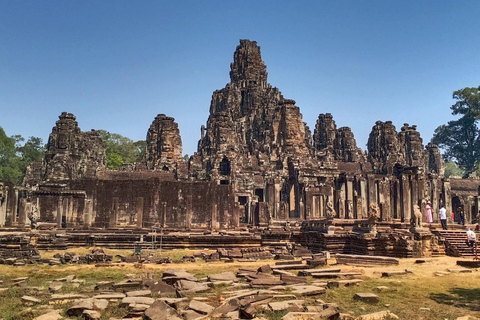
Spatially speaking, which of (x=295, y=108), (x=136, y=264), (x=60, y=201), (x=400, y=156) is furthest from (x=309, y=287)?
(x=400, y=156)

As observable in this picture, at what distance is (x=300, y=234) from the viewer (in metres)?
21.2

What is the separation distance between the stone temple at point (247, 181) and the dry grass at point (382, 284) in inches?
208

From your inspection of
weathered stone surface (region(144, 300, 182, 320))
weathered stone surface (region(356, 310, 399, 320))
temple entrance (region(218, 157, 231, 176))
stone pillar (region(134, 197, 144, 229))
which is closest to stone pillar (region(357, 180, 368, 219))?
temple entrance (region(218, 157, 231, 176))

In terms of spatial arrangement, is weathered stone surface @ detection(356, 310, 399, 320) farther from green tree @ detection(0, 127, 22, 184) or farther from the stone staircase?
green tree @ detection(0, 127, 22, 184)

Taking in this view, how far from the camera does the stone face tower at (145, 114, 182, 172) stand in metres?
50.5

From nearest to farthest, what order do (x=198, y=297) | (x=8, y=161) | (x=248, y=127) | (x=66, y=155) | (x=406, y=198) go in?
(x=198, y=297)
(x=406, y=198)
(x=66, y=155)
(x=8, y=161)
(x=248, y=127)

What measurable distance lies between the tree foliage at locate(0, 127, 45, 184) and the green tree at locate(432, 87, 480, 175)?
226 feet

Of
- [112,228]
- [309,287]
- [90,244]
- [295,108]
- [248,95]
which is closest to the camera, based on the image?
[309,287]

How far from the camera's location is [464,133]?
80.9 meters

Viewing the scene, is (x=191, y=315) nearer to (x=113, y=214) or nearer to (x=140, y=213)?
(x=140, y=213)

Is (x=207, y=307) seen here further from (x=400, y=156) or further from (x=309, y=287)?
(x=400, y=156)

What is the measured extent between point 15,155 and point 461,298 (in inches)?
2367

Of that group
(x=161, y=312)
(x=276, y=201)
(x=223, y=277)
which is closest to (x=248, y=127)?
(x=276, y=201)

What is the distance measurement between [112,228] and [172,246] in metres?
5.74
